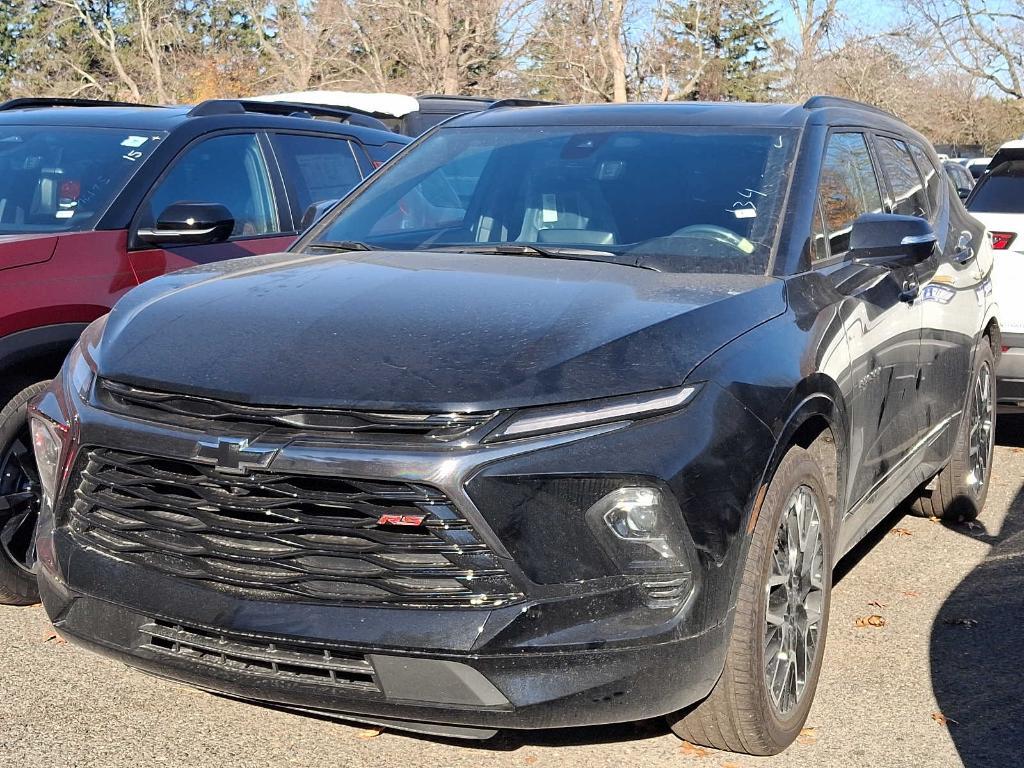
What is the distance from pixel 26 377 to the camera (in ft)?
15.9

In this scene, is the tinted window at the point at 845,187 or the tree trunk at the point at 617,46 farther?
the tree trunk at the point at 617,46

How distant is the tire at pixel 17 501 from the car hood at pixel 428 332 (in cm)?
101

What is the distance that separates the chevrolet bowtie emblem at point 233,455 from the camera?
3.08 metres

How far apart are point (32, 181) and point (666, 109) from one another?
2.86m

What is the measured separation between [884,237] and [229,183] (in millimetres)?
3263

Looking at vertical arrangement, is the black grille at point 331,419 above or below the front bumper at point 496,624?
above

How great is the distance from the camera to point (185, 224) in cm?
542

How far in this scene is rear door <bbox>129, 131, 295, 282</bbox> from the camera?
219 inches

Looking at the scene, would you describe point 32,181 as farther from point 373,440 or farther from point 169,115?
point 373,440

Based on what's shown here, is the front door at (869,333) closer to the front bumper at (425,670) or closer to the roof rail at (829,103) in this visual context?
the roof rail at (829,103)

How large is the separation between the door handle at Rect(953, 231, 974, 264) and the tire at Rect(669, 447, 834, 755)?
2419 mm

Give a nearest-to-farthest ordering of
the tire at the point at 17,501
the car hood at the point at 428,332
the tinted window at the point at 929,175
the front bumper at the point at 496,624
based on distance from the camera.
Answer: the front bumper at the point at 496,624, the car hood at the point at 428,332, the tire at the point at 17,501, the tinted window at the point at 929,175

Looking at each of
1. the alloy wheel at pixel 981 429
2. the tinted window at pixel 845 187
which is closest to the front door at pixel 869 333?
the tinted window at pixel 845 187

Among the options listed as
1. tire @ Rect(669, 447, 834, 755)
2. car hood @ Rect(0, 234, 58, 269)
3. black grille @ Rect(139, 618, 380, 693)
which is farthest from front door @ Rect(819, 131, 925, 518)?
car hood @ Rect(0, 234, 58, 269)
